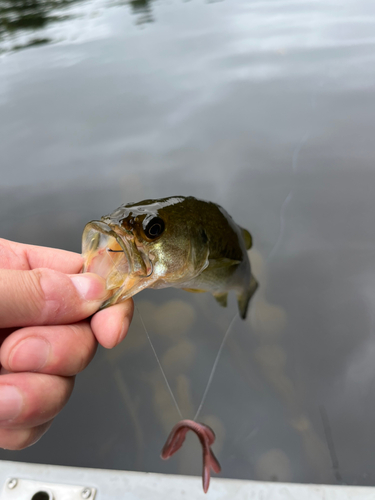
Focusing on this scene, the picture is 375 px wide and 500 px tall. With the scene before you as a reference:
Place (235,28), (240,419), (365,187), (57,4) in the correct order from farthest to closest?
1. (57,4)
2. (235,28)
3. (365,187)
4. (240,419)

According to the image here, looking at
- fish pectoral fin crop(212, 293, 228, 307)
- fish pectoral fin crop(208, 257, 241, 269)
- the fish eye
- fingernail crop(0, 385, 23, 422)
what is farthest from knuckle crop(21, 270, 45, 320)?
fish pectoral fin crop(212, 293, 228, 307)

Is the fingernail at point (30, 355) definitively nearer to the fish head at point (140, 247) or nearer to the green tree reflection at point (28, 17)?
the fish head at point (140, 247)

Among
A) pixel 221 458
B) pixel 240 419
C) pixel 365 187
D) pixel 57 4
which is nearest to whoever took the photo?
pixel 221 458

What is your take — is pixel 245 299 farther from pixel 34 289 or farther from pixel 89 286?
pixel 34 289

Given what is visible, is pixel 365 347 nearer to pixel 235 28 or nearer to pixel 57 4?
pixel 235 28

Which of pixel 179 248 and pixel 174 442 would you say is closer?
pixel 174 442

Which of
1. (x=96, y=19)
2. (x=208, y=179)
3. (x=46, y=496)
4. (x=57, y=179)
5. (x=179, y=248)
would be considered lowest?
(x=46, y=496)

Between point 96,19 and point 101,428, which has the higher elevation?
point 96,19

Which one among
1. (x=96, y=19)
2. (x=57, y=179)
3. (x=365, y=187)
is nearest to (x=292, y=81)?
(x=365, y=187)
